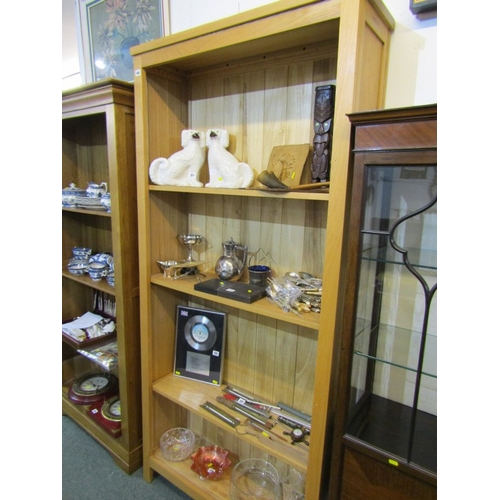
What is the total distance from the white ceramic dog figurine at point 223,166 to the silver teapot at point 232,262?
0.27 metres

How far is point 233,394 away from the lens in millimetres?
1565

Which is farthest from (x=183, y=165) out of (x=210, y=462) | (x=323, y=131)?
(x=210, y=462)

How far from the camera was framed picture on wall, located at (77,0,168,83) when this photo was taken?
1.71m

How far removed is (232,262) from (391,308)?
25.1 inches

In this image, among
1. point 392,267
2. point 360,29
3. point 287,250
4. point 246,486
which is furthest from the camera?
point 246,486

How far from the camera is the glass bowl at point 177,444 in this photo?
1.72m

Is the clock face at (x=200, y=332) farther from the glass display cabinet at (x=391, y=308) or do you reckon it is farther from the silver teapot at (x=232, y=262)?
the glass display cabinet at (x=391, y=308)

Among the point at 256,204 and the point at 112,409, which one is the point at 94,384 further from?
the point at 256,204

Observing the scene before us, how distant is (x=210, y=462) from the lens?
5.40 feet

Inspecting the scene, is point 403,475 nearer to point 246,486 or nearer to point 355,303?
point 355,303

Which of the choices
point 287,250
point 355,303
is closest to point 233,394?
point 287,250

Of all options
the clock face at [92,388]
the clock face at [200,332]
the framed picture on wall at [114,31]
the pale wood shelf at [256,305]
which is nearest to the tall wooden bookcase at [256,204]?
the pale wood shelf at [256,305]
